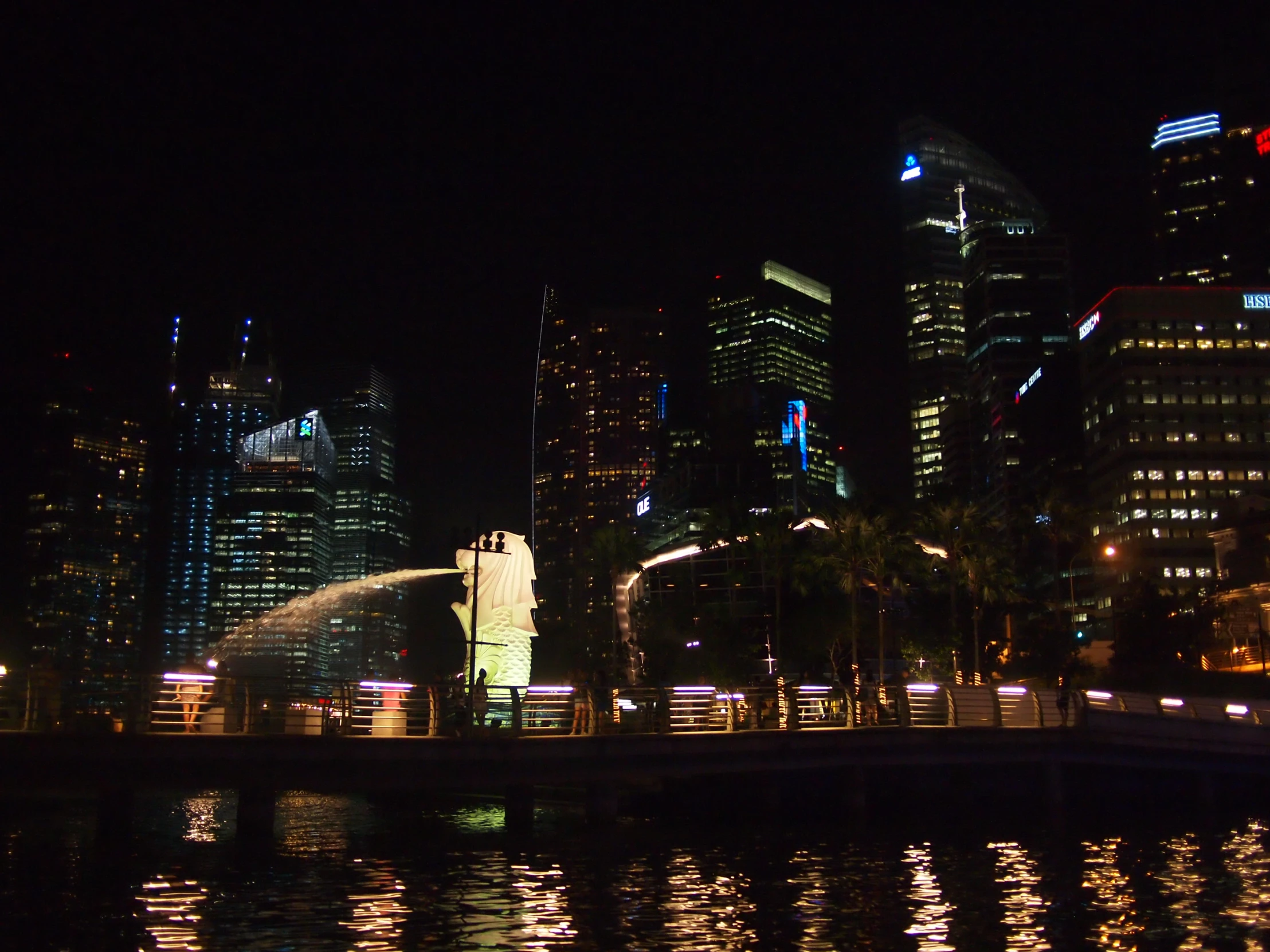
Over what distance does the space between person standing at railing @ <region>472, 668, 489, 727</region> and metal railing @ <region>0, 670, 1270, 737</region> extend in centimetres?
9

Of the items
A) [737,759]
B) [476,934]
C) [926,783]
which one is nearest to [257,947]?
[476,934]

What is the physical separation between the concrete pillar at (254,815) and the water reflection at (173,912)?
13.8 feet

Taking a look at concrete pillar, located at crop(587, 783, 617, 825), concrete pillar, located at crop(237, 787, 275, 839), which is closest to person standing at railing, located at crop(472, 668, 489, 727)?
concrete pillar, located at crop(587, 783, 617, 825)

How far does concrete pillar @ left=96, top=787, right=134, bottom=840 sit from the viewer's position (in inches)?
1236

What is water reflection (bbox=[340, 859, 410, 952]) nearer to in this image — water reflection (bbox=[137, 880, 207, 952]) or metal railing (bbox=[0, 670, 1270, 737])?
water reflection (bbox=[137, 880, 207, 952])

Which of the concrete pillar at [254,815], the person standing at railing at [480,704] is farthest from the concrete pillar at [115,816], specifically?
the person standing at railing at [480,704]

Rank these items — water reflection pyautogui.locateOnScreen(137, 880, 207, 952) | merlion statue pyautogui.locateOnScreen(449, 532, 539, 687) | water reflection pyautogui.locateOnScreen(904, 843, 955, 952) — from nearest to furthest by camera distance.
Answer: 1. water reflection pyautogui.locateOnScreen(137, 880, 207, 952)
2. water reflection pyautogui.locateOnScreen(904, 843, 955, 952)
3. merlion statue pyautogui.locateOnScreen(449, 532, 539, 687)

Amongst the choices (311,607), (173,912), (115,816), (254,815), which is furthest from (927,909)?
(311,607)

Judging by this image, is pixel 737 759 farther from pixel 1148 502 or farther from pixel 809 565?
pixel 1148 502

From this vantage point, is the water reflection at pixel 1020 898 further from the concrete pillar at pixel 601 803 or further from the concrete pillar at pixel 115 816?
the concrete pillar at pixel 115 816

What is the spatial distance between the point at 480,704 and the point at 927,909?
1389 centimetres

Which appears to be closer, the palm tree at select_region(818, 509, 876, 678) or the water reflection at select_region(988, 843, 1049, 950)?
the water reflection at select_region(988, 843, 1049, 950)

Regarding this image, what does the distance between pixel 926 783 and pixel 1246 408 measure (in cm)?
15239

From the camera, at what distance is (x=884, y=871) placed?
92.0 feet
